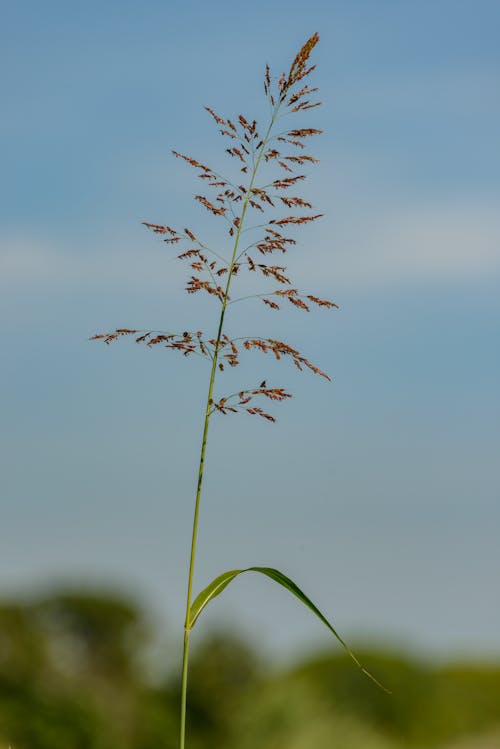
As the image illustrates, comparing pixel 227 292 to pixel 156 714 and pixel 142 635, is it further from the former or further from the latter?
pixel 142 635

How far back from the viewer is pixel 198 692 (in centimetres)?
1178

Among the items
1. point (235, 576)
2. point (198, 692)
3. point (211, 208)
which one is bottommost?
point (198, 692)

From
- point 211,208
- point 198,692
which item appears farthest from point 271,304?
point 198,692

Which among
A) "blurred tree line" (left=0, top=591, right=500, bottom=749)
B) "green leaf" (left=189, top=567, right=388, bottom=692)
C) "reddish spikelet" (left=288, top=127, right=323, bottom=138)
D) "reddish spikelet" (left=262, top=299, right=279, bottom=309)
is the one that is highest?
"reddish spikelet" (left=288, top=127, right=323, bottom=138)

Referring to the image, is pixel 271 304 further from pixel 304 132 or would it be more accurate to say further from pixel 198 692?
pixel 198 692

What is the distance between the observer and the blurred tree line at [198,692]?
10.1m

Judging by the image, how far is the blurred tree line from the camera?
10.1m

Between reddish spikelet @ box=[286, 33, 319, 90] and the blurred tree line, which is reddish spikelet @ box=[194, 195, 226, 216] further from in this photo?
the blurred tree line

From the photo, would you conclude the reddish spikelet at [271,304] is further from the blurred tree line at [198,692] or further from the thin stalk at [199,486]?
the blurred tree line at [198,692]

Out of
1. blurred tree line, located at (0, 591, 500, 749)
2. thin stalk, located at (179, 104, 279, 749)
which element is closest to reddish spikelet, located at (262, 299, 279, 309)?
thin stalk, located at (179, 104, 279, 749)

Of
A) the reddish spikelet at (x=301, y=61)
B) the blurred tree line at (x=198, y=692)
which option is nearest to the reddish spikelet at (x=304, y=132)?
the reddish spikelet at (x=301, y=61)

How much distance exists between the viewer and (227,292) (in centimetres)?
295

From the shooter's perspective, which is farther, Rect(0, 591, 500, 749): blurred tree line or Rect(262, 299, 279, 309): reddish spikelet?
Rect(0, 591, 500, 749): blurred tree line

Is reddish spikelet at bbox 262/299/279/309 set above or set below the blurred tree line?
above
